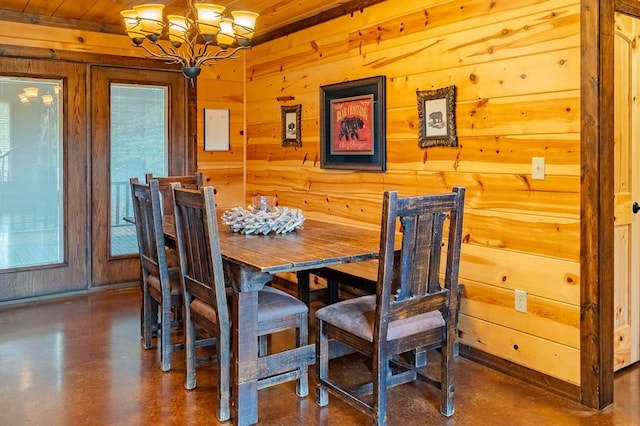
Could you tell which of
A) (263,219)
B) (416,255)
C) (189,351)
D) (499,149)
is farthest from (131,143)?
(416,255)

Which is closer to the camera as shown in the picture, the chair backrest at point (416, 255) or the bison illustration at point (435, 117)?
the chair backrest at point (416, 255)

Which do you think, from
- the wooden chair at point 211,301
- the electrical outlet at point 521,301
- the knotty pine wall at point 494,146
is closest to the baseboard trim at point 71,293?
the knotty pine wall at point 494,146

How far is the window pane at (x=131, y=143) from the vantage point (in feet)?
16.0

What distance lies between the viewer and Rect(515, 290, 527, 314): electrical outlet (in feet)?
9.37

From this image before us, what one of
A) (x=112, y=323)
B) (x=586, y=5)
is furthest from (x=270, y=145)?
(x=586, y=5)

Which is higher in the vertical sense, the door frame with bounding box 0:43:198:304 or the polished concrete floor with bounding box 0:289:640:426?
the door frame with bounding box 0:43:198:304

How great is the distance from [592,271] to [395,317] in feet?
3.46

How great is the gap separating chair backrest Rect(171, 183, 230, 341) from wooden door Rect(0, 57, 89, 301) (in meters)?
2.51

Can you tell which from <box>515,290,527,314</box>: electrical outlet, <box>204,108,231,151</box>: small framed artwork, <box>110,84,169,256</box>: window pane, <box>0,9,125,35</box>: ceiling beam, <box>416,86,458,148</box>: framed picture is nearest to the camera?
<box>515,290,527,314</box>: electrical outlet

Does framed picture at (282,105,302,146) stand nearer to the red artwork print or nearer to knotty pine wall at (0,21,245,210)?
the red artwork print

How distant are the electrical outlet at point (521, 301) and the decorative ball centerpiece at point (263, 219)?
50.5 inches

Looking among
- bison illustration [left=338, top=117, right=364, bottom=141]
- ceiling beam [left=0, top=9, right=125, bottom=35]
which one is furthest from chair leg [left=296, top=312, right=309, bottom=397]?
ceiling beam [left=0, top=9, right=125, bottom=35]

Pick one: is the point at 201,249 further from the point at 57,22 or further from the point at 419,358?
the point at 57,22

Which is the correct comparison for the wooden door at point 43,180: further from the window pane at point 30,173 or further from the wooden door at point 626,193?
the wooden door at point 626,193
